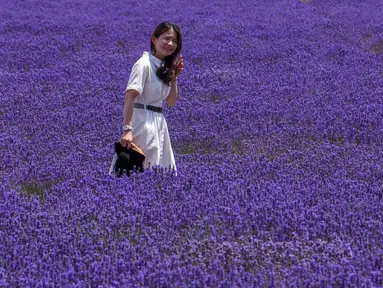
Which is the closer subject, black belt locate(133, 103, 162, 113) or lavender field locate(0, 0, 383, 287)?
lavender field locate(0, 0, 383, 287)

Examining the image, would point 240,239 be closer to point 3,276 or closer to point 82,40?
point 3,276

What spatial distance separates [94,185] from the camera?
15.2ft

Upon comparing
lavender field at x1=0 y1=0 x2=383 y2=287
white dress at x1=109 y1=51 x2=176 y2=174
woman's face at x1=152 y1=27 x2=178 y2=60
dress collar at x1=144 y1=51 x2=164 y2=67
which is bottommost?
lavender field at x1=0 y1=0 x2=383 y2=287

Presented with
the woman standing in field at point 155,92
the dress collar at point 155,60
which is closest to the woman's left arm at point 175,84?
the woman standing in field at point 155,92

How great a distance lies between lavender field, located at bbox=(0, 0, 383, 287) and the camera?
3.31 metres

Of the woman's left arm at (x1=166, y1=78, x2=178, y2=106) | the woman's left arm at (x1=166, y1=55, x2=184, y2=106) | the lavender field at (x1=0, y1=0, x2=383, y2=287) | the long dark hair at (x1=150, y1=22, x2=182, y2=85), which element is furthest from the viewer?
the woman's left arm at (x1=166, y1=78, x2=178, y2=106)

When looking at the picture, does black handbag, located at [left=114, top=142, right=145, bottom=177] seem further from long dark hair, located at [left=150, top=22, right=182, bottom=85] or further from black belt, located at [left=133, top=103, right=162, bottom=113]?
long dark hair, located at [left=150, top=22, right=182, bottom=85]

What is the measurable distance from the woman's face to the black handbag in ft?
2.47

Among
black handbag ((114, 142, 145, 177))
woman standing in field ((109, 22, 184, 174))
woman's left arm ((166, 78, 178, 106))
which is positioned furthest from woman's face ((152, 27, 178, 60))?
black handbag ((114, 142, 145, 177))

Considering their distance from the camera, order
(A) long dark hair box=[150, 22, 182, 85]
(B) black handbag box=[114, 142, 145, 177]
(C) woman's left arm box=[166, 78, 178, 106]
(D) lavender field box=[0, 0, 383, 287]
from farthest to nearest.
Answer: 1. (C) woman's left arm box=[166, 78, 178, 106]
2. (A) long dark hair box=[150, 22, 182, 85]
3. (B) black handbag box=[114, 142, 145, 177]
4. (D) lavender field box=[0, 0, 383, 287]

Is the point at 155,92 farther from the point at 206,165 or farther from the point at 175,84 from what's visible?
the point at 206,165

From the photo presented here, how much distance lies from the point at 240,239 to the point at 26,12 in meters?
10.8

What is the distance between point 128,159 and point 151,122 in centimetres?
40

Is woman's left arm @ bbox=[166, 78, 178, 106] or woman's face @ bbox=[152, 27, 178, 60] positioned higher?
woman's face @ bbox=[152, 27, 178, 60]
